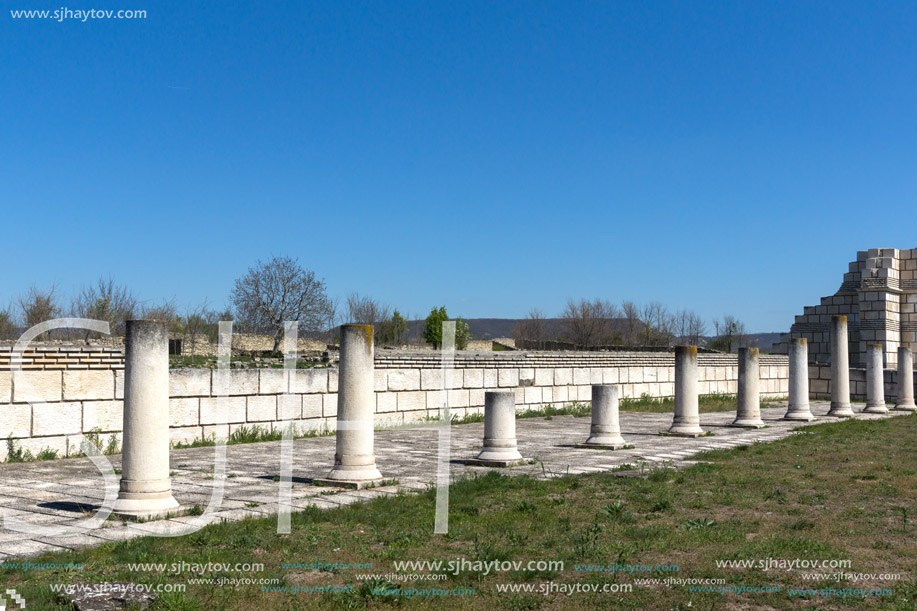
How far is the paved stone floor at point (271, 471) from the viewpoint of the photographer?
253 inches

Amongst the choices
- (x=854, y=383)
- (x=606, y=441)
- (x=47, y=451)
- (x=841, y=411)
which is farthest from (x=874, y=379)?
(x=47, y=451)

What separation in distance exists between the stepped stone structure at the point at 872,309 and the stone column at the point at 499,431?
23.1 m

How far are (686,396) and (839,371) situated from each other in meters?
7.94

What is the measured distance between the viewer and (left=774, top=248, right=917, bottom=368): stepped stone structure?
3098cm

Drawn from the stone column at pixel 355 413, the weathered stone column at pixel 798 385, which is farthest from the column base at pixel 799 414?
the stone column at pixel 355 413

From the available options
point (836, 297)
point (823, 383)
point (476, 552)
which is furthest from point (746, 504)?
point (836, 297)

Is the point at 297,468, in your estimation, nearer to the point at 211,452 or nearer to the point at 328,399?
the point at 211,452

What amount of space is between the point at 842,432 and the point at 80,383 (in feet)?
42.0

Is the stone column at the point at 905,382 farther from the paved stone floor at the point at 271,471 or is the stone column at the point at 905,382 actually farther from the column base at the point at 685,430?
the column base at the point at 685,430

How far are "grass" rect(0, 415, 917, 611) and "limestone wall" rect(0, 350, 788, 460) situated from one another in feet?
17.5

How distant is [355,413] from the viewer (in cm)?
896

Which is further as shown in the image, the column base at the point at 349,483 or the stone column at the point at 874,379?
the stone column at the point at 874,379

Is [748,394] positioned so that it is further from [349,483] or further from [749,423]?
[349,483]

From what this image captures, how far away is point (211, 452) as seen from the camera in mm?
11398
